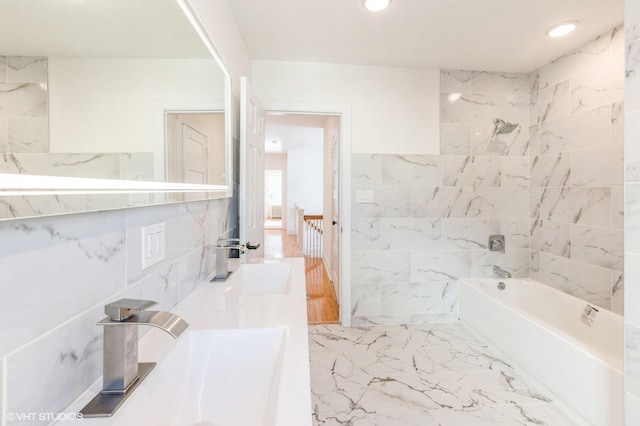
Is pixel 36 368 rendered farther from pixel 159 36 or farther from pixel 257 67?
pixel 257 67

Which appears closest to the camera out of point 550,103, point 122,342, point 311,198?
point 122,342

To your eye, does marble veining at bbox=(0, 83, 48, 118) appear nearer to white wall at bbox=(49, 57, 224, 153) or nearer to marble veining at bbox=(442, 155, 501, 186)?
white wall at bbox=(49, 57, 224, 153)

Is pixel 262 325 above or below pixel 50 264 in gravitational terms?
below

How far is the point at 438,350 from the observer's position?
90.5 inches

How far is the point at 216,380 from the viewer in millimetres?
789

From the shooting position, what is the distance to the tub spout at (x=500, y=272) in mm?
2756

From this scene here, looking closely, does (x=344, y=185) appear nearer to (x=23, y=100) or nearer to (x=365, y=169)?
(x=365, y=169)

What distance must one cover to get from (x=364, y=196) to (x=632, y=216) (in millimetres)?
1755

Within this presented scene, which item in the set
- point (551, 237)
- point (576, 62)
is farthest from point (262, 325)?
point (576, 62)

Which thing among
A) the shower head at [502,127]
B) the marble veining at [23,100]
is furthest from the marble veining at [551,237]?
the marble veining at [23,100]

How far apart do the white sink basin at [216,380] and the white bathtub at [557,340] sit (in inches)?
70.5

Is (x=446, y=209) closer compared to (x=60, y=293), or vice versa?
(x=60, y=293)

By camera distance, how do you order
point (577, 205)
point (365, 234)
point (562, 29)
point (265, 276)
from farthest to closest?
1. point (365, 234)
2. point (577, 205)
3. point (562, 29)
4. point (265, 276)

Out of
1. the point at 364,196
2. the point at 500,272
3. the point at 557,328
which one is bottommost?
the point at 557,328
